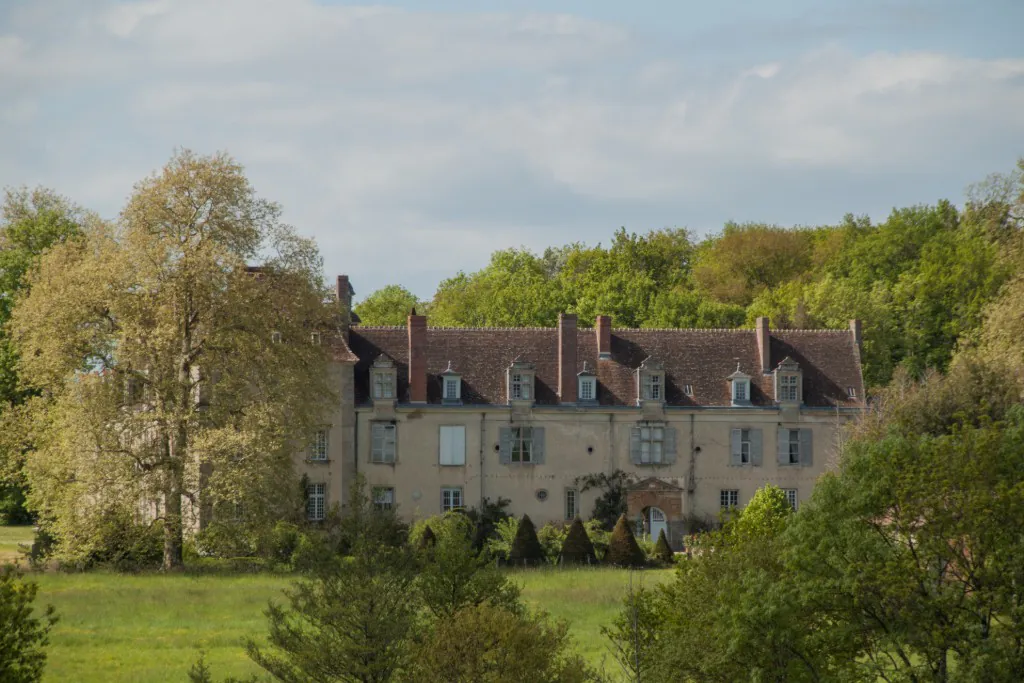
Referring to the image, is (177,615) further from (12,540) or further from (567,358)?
(567,358)

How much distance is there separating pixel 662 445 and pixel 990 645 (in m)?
30.6

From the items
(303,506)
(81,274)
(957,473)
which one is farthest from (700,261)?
(957,473)

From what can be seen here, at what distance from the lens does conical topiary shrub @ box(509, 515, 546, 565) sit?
45688mm

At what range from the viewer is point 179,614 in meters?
35.4

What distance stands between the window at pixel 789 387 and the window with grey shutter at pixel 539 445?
26.7 feet

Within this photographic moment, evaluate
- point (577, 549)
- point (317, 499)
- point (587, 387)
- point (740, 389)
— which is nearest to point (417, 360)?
point (317, 499)

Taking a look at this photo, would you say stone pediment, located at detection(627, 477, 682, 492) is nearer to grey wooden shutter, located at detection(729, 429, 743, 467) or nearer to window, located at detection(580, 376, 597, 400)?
grey wooden shutter, located at detection(729, 429, 743, 467)

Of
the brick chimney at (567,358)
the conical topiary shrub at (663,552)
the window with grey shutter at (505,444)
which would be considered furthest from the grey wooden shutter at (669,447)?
the conical topiary shrub at (663,552)

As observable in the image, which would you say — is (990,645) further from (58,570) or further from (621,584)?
(58,570)

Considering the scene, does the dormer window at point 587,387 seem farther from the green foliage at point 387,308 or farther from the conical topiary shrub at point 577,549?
the green foliage at point 387,308

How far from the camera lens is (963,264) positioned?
6931 centimetres

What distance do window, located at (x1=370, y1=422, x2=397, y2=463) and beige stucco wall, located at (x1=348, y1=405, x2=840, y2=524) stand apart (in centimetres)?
19

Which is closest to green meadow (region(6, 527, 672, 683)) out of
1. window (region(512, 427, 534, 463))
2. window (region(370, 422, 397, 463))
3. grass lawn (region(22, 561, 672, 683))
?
grass lawn (region(22, 561, 672, 683))

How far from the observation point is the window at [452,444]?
173ft
